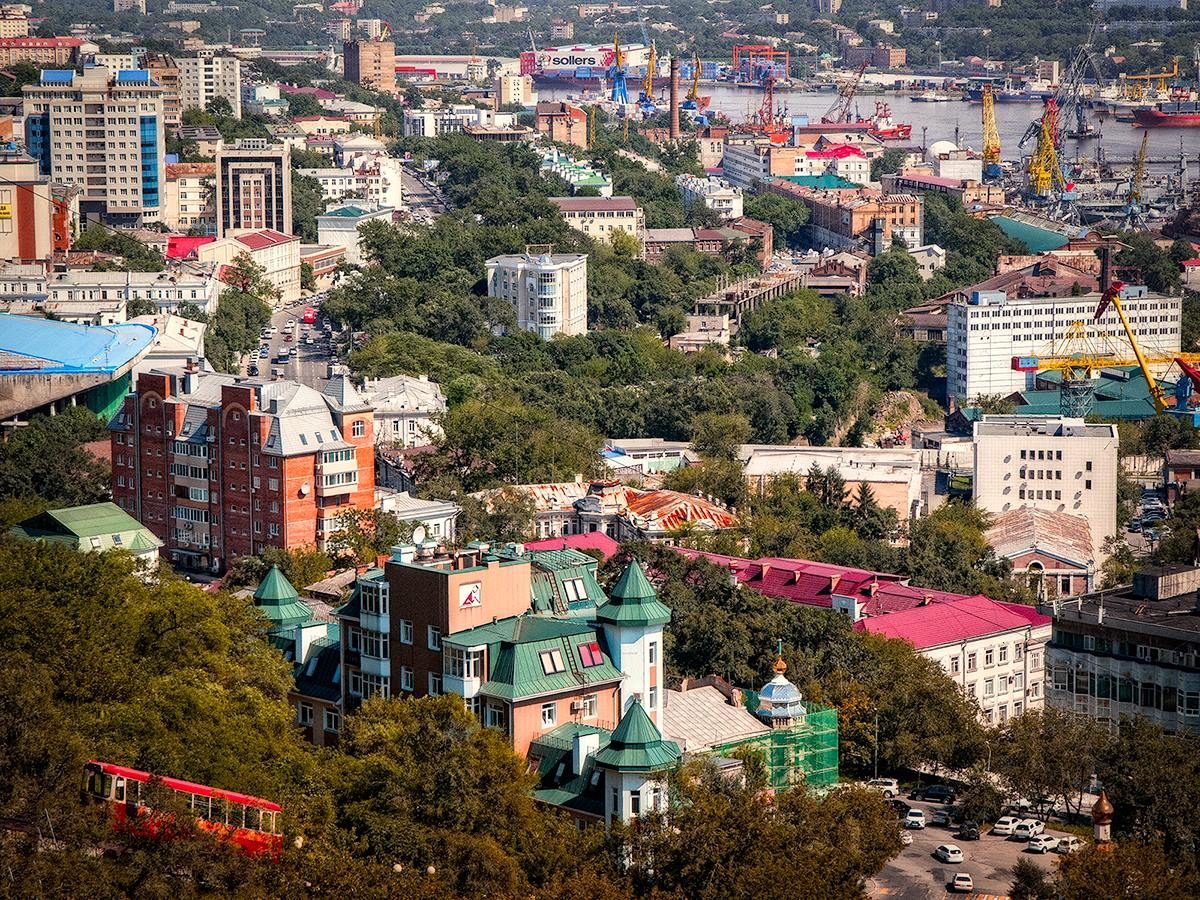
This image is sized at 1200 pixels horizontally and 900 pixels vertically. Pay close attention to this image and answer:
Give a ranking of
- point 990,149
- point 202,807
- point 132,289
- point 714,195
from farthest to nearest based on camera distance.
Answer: point 990,149
point 714,195
point 132,289
point 202,807

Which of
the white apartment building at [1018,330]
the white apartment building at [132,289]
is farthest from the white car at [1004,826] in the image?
the white apartment building at [132,289]

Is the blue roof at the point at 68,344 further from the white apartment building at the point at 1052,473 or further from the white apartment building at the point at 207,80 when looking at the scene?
the white apartment building at the point at 207,80

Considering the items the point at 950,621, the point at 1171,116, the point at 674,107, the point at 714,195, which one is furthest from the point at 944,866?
the point at 1171,116

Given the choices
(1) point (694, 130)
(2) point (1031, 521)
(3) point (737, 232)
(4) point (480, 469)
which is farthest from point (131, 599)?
(1) point (694, 130)

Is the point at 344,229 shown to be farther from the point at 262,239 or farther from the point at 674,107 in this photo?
the point at 674,107

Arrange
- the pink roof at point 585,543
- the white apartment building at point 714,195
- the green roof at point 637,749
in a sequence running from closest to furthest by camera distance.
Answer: the green roof at point 637,749, the pink roof at point 585,543, the white apartment building at point 714,195

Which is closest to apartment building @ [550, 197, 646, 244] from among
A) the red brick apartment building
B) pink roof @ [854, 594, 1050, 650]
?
the red brick apartment building

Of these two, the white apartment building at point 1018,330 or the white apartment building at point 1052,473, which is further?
the white apartment building at point 1018,330
